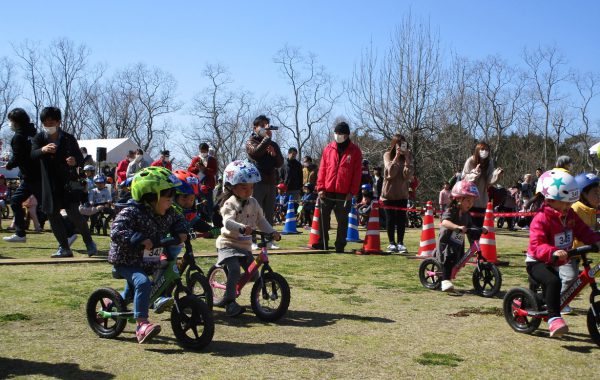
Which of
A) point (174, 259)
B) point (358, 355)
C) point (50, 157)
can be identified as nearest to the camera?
point (358, 355)

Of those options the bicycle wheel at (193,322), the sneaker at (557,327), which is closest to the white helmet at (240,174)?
the bicycle wheel at (193,322)

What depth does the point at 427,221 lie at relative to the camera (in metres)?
11.0

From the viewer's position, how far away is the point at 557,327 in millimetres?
5254

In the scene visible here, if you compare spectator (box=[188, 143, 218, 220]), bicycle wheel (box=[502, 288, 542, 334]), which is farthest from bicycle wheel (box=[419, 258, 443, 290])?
spectator (box=[188, 143, 218, 220])

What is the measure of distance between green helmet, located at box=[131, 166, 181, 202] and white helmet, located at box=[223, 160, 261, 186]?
1.18m

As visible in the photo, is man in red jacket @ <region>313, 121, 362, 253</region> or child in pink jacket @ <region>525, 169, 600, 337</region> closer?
child in pink jacket @ <region>525, 169, 600, 337</region>

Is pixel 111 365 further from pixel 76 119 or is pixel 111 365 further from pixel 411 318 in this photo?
pixel 76 119

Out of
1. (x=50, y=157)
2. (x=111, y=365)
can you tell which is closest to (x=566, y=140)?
(x=50, y=157)

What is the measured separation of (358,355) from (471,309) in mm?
2347

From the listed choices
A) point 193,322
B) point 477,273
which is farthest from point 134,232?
point 477,273

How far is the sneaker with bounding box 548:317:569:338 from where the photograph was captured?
523cm

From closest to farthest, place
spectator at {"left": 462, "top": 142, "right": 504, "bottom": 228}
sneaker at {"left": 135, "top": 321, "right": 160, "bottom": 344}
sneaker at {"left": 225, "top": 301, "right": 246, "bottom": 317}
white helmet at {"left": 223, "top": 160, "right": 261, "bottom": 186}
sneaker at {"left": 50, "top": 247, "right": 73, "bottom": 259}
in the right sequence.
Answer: sneaker at {"left": 135, "top": 321, "right": 160, "bottom": 344}, sneaker at {"left": 225, "top": 301, "right": 246, "bottom": 317}, white helmet at {"left": 223, "top": 160, "right": 261, "bottom": 186}, sneaker at {"left": 50, "top": 247, "right": 73, "bottom": 259}, spectator at {"left": 462, "top": 142, "right": 504, "bottom": 228}

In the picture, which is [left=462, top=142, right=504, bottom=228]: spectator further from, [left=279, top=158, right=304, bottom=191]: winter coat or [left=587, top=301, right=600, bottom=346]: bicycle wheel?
[left=279, top=158, right=304, bottom=191]: winter coat

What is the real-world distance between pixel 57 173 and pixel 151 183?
5.09 meters
